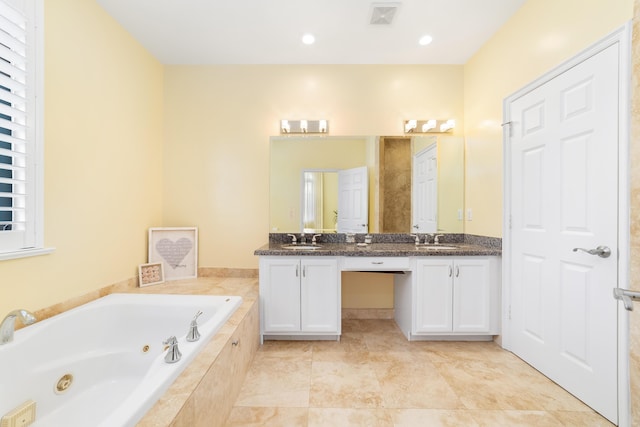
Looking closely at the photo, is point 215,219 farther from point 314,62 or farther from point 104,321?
point 314,62

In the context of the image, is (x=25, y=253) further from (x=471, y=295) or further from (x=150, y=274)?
(x=471, y=295)

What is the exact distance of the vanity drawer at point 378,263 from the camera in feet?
8.00

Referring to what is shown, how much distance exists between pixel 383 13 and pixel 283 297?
2.37m

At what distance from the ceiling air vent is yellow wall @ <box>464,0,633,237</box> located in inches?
37.4

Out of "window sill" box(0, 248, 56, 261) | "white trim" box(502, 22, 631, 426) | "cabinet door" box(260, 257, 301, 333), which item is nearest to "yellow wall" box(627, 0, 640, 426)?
"white trim" box(502, 22, 631, 426)

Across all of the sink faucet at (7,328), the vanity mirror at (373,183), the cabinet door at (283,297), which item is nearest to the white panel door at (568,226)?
the vanity mirror at (373,183)

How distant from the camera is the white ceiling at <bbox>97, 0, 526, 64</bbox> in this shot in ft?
Result: 6.97

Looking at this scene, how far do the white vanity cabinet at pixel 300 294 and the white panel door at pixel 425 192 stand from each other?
1092 millimetres

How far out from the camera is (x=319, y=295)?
2428 mm

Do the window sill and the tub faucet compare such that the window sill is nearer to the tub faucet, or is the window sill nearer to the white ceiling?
the tub faucet

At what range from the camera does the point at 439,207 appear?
290 centimetres

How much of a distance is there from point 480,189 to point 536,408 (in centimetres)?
170

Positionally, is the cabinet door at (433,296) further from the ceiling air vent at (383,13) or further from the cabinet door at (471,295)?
the ceiling air vent at (383,13)

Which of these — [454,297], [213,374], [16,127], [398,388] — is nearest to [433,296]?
[454,297]
